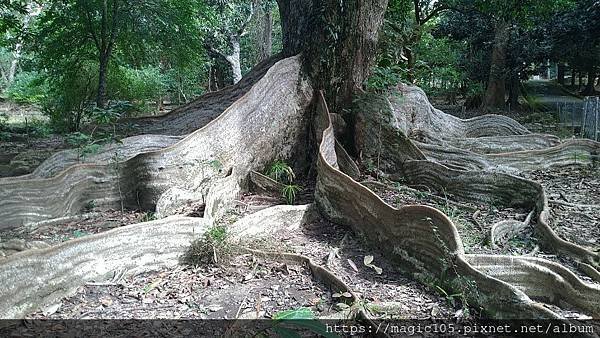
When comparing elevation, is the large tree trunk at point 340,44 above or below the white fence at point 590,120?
above

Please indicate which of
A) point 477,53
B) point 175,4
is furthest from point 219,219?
point 477,53

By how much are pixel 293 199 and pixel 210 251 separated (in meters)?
1.59

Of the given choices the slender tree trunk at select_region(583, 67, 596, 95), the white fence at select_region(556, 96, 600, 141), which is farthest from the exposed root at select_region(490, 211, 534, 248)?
the slender tree trunk at select_region(583, 67, 596, 95)

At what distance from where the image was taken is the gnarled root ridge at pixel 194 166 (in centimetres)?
414

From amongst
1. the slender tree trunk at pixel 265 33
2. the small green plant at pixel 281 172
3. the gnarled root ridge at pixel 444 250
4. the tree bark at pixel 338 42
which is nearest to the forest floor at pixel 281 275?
the gnarled root ridge at pixel 444 250

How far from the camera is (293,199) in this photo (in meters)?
5.17

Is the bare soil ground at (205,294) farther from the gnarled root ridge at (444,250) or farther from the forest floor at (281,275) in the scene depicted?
the gnarled root ridge at (444,250)

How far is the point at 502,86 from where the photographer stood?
14773mm

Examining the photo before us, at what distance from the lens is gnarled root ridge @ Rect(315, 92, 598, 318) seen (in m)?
2.90

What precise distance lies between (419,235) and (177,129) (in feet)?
12.4

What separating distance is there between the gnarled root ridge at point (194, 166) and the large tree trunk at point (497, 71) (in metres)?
10.2

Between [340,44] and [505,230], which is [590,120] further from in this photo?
[505,230]

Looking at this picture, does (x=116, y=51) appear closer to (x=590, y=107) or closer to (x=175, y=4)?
(x=175, y=4)

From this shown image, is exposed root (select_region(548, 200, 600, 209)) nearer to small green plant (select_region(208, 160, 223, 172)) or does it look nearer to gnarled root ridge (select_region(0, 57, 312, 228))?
gnarled root ridge (select_region(0, 57, 312, 228))
